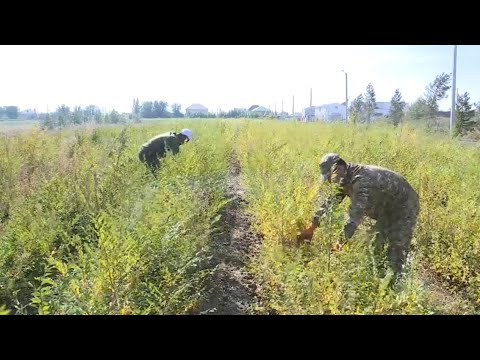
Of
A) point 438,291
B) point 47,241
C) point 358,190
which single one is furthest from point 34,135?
point 438,291

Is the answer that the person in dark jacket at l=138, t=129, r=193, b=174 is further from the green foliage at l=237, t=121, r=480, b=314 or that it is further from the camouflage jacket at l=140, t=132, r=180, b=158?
the green foliage at l=237, t=121, r=480, b=314

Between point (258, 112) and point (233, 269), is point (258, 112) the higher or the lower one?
the higher one

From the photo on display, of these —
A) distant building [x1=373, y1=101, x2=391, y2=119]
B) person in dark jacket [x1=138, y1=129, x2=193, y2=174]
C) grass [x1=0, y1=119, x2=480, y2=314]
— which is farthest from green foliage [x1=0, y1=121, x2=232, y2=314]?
distant building [x1=373, y1=101, x2=391, y2=119]

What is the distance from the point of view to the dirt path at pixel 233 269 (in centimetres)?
326

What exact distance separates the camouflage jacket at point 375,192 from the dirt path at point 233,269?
911 millimetres

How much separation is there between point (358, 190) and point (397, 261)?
74cm

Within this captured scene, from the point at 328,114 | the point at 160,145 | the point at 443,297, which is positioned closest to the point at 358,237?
the point at 443,297

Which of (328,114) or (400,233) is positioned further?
(328,114)

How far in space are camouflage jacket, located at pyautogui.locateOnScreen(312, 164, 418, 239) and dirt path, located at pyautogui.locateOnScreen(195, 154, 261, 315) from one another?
2.99ft

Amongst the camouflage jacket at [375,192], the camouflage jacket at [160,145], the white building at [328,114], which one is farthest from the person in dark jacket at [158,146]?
the white building at [328,114]

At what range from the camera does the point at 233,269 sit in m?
3.91

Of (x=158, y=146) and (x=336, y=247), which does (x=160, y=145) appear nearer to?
(x=158, y=146)

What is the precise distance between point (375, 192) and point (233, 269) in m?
1.56
